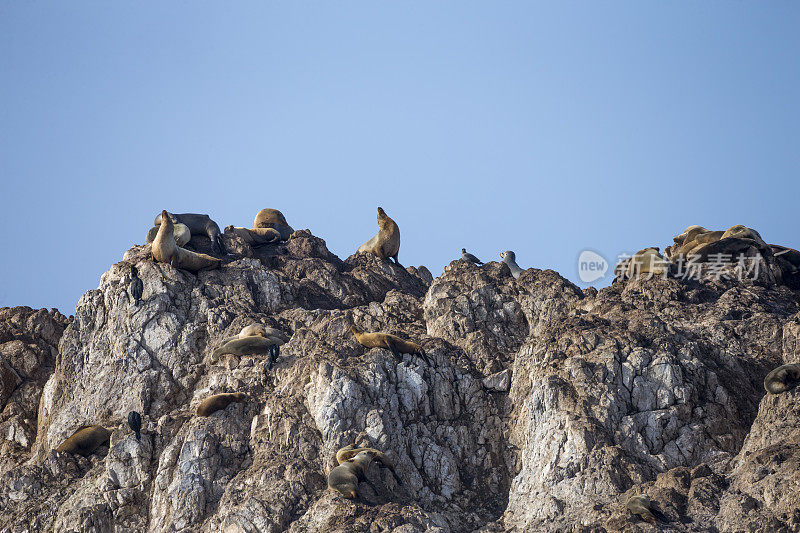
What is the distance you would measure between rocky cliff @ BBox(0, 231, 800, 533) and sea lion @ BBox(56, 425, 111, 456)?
292 mm

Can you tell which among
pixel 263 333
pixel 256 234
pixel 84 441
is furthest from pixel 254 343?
pixel 256 234

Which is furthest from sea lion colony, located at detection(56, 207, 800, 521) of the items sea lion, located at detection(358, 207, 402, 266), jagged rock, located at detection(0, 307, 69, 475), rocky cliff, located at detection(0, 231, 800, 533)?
jagged rock, located at detection(0, 307, 69, 475)

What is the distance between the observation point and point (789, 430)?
25.9 m

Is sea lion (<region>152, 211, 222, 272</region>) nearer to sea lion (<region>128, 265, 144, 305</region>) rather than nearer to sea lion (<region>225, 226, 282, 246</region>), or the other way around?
sea lion (<region>128, 265, 144, 305</region>)

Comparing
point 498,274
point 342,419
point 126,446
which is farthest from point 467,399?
point 126,446

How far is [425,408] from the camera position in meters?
29.9

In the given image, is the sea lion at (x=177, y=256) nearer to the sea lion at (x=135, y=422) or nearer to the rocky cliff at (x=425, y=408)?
the rocky cliff at (x=425, y=408)

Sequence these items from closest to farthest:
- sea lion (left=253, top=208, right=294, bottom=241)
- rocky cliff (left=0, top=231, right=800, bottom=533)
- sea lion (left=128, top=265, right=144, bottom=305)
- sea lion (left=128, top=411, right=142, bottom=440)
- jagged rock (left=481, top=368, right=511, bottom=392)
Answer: rocky cliff (left=0, top=231, right=800, bottom=533), sea lion (left=128, top=411, right=142, bottom=440), jagged rock (left=481, top=368, right=511, bottom=392), sea lion (left=128, top=265, right=144, bottom=305), sea lion (left=253, top=208, right=294, bottom=241)

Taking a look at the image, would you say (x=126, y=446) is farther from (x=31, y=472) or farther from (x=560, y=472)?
(x=560, y=472)

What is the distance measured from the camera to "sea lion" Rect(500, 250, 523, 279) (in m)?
38.5

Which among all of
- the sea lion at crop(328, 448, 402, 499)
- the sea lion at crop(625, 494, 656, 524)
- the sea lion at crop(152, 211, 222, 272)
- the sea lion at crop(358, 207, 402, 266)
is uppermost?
the sea lion at crop(358, 207, 402, 266)

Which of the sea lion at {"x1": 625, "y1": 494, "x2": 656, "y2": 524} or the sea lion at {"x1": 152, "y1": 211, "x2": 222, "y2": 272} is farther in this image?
the sea lion at {"x1": 152, "y1": 211, "x2": 222, "y2": 272}

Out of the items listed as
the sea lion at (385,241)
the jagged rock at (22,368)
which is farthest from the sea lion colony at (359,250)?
the jagged rock at (22,368)

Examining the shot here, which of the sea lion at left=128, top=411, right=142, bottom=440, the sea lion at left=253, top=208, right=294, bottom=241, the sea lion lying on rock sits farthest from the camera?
the sea lion at left=253, top=208, right=294, bottom=241
